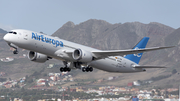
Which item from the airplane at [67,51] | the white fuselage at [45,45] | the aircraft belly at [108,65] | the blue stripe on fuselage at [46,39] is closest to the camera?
the white fuselage at [45,45]

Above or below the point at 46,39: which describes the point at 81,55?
below

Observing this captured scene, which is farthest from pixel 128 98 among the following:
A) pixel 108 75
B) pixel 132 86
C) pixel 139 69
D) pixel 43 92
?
pixel 139 69

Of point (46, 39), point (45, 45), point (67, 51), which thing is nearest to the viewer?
point (45, 45)

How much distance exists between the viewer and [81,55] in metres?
41.7

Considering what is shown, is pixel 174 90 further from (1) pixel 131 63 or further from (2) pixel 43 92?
(1) pixel 131 63

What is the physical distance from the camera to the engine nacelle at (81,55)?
41725 millimetres

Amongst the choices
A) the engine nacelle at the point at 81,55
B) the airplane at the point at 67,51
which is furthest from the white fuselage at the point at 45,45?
the engine nacelle at the point at 81,55

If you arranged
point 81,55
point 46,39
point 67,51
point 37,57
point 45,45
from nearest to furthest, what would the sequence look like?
1. point 45,45
2. point 46,39
3. point 81,55
4. point 67,51
5. point 37,57

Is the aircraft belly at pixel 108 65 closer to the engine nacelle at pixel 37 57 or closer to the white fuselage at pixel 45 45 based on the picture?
the white fuselage at pixel 45 45

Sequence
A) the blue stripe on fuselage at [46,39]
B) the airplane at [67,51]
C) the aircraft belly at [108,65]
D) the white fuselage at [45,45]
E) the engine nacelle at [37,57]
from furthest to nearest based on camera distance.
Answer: the aircraft belly at [108,65] → the engine nacelle at [37,57] → the blue stripe on fuselage at [46,39] → the airplane at [67,51] → the white fuselage at [45,45]

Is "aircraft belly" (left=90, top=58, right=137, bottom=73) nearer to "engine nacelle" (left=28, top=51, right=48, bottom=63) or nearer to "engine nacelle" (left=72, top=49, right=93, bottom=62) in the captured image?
"engine nacelle" (left=72, top=49, right=93, bottom=62)

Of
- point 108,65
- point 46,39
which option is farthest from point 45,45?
point 108,65

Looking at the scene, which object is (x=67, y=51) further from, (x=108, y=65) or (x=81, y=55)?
(x=108, y=65)

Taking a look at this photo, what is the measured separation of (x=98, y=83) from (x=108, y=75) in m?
7.60
